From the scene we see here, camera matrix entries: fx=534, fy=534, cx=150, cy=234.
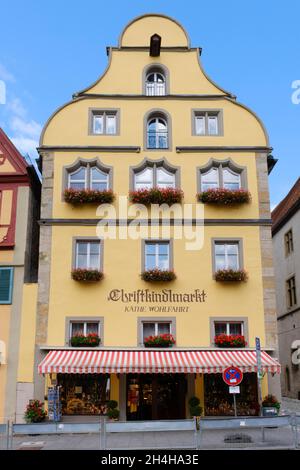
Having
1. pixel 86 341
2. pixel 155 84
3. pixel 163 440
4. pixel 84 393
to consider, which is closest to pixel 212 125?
pixel 155 84

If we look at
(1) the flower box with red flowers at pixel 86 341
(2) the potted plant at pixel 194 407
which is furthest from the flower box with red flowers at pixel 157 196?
(2) the potted plant at pixel 194 407

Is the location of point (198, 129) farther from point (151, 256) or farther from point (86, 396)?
point (86, 396)

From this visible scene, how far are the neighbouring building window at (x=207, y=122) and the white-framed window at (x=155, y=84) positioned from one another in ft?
6.76

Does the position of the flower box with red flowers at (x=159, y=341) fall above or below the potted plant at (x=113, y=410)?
above

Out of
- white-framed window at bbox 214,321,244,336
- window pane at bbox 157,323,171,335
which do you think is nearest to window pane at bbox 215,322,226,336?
white-framed window at bbox 214,321,244,336

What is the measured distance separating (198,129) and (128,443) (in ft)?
45.7

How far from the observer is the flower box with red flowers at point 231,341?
2086 centimetres

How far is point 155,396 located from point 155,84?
554 inches

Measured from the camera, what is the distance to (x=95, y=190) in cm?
2262

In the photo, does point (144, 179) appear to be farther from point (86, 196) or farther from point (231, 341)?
point (231, 341)

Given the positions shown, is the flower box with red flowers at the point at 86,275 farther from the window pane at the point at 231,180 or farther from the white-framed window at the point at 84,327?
the window pane at the point at 231,180

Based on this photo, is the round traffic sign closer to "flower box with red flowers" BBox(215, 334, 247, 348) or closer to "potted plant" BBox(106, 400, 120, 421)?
"flower box with red flowers" BBox(215, 334, 247, 348)

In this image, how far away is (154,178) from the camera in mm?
23391
